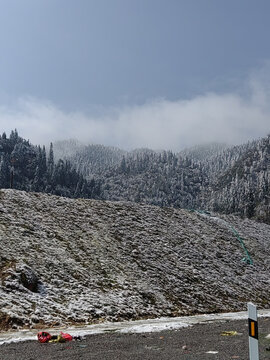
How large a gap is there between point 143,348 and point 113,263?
16196 millimetres

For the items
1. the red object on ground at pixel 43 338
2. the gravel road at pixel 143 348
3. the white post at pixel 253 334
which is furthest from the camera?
the red object on ground at pixel 43 338

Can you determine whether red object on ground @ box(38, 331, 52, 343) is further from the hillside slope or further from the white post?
the white post

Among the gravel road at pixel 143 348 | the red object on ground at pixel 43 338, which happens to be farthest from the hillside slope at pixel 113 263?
the gravel road at pixel 143 348

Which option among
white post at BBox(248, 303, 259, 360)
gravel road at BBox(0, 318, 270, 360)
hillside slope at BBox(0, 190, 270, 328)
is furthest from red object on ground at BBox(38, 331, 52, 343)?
white post at BBox(248, 303, 259, 360)

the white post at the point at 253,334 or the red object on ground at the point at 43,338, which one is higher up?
the white post at the point at 253,334

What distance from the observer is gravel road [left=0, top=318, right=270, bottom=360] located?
10.6m

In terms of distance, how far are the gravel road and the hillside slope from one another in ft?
17.6

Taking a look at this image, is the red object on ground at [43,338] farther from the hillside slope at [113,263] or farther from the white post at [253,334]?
the white post at [253,334]

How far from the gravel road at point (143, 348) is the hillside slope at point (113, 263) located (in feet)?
17.6

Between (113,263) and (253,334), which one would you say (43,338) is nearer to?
(253,334)

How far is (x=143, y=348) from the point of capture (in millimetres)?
11906

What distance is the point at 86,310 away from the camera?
19828 mm

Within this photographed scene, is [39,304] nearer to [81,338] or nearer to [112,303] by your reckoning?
[112,303]

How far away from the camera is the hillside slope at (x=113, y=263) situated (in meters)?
20.2
